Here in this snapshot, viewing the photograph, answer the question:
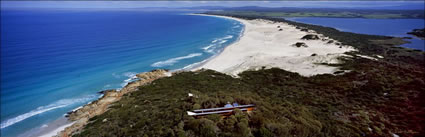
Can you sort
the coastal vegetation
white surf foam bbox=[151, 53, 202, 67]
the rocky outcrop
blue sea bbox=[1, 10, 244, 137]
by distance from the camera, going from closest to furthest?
the coastal vegetation, the rocky outcrop, blue sea bbox=[1, 10, 244, 137], white surf foam bbox=[151, 53, 202, 67]

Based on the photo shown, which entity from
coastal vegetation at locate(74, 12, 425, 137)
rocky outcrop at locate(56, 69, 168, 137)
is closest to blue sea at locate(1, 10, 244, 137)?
rocky outcrop at locate(56, 69, 168, 137)

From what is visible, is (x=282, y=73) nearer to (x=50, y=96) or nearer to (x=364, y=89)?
(x=364, y=89)

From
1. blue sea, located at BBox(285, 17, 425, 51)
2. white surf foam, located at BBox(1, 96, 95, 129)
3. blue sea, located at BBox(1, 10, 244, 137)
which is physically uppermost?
blue sea, located at BBox(285, 17, 425, 51)

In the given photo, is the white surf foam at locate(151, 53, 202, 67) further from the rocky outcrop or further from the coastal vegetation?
the coastal vegetation

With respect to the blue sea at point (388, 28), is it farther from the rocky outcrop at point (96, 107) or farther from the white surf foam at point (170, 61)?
the rocky outcrop at point (96, 107)

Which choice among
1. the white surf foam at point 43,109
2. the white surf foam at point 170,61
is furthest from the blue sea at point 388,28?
the white surf foam at point 43,109

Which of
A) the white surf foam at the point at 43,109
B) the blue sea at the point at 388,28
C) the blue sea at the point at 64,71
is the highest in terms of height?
the blue sea at the point at 388,28
